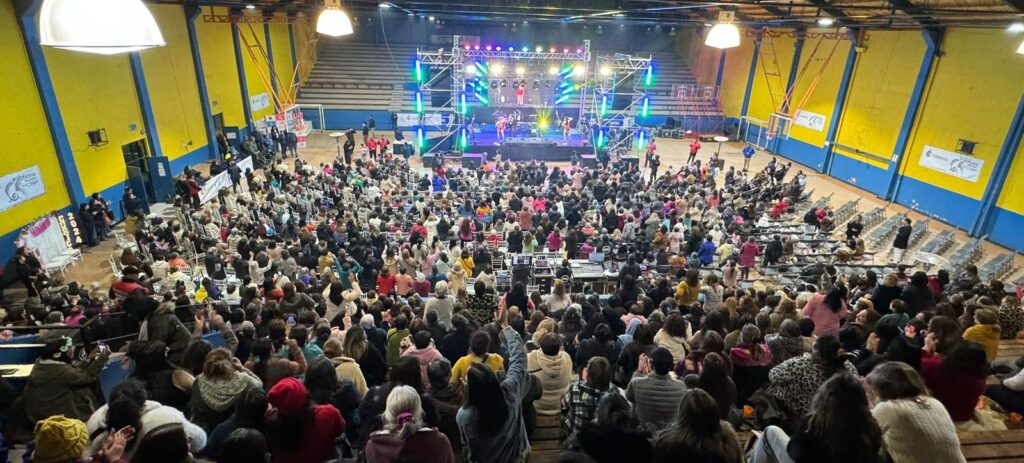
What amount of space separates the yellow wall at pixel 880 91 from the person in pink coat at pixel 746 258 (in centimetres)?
1019

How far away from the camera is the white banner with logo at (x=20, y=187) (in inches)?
379

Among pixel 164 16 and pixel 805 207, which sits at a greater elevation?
pixel 164 16

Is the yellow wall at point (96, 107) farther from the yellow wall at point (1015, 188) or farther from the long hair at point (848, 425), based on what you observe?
the yellow wall at point (1015, 188)

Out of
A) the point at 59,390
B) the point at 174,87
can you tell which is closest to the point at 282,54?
the point at 174,87

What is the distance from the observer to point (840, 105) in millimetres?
18500

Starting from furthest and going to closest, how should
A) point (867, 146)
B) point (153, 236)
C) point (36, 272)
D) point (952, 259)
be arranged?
point (867, 146)
point (952, 259)
point (153, 236)
point (36, 272)

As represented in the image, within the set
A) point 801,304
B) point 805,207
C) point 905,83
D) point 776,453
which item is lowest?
point 805,207

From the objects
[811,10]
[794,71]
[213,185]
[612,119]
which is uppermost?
[811,10]

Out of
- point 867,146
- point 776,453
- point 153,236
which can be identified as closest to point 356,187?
point 153,236

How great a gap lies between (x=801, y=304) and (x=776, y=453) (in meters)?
4.68

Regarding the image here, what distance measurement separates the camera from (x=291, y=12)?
66.6ft

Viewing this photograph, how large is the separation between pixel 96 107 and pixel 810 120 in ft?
76.9

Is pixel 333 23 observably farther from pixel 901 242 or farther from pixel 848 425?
pixel 901 242

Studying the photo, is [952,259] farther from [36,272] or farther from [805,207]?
[36,272]
